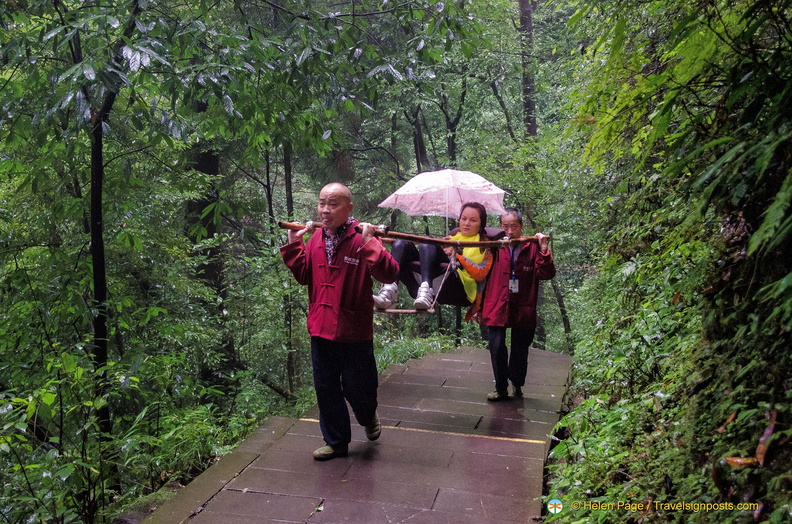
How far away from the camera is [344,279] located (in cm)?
456

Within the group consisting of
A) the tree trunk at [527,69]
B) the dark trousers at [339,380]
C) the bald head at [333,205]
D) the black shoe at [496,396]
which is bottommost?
the black shoe at [496,396]

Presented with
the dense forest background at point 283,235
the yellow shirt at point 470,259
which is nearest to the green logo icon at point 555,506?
the dense forest background at point 283,235

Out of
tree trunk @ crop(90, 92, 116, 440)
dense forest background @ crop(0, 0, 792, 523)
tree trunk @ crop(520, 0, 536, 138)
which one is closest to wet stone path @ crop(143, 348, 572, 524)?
dense forest background @ crop(0, 0, 792, 523)

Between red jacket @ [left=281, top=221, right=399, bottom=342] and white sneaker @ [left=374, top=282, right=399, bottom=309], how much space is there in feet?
4.30

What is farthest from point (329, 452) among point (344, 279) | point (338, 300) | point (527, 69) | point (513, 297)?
point (527, 69)

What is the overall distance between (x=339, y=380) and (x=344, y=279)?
0.79 metres

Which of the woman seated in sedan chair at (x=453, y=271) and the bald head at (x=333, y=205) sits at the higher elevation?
the bald head at (x=333, y=205)

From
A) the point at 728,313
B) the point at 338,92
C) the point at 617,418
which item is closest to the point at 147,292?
A: the point at 338,92

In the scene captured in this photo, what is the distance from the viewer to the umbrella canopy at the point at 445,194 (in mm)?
9883

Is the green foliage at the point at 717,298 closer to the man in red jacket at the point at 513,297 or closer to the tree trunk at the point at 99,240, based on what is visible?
the man in red jacket at the point at 513,297

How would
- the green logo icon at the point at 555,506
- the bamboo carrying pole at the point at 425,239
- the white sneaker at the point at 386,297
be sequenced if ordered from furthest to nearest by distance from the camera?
1. the white sneaker at the point at 386,297
2. the bamboo carrying pole at the point at 425,239
3. the green logo icon at the point at 555,506

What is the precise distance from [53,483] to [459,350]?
6.89m

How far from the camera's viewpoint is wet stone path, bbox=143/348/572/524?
368 cm

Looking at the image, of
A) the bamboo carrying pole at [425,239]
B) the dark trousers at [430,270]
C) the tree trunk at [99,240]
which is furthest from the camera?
the dark trousers at [430,270]
